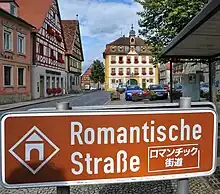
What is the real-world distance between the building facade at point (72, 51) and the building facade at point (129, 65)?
772 inches

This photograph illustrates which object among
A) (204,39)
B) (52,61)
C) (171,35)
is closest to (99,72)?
(52,61)

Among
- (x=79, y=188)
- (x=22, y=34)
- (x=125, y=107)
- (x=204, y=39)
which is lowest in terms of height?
(x=79, y=188)

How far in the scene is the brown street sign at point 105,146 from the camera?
2.20m

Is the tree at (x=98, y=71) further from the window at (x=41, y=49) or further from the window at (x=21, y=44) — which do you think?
the window at (x=21, y=44)

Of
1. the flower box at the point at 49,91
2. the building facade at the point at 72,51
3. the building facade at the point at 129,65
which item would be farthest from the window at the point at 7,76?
the building facade at the point at 129,65

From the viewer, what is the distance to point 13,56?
1059 inches

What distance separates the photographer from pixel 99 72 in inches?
3378

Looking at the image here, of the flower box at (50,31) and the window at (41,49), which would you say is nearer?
the window at (41,49)

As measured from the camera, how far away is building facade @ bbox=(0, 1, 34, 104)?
81.5 ft

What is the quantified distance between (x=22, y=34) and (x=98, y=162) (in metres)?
28.9

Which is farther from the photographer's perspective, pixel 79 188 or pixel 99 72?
pixel 99 72

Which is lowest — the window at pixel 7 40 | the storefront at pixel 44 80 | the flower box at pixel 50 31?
the storefront at pixel 44 80

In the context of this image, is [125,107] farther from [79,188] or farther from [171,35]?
[171,35]

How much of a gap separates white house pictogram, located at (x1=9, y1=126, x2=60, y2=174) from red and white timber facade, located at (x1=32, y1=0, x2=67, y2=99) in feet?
103
